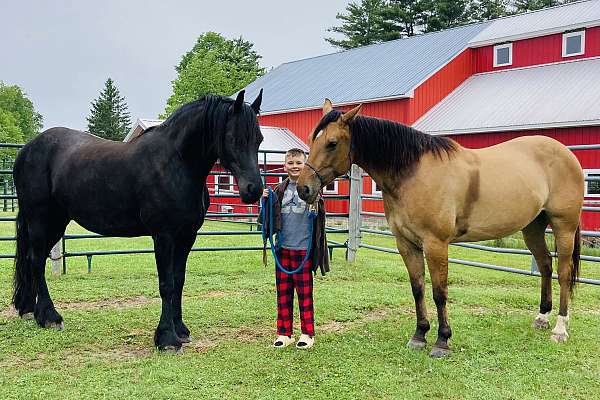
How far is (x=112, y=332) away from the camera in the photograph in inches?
175

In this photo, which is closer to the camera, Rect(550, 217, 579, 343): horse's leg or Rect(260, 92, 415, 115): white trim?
Rect(550, 217, 579, 343): horse's leg

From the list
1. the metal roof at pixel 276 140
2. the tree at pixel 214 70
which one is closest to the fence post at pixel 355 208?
the metal roof at pixel 276 140

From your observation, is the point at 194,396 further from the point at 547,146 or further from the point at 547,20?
the point at 547,20

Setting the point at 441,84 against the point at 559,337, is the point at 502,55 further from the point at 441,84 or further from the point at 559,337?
the point at 559,337

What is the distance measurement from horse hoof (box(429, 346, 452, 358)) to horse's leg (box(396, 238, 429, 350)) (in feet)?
0.62

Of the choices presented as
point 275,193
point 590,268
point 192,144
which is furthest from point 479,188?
point 590,268

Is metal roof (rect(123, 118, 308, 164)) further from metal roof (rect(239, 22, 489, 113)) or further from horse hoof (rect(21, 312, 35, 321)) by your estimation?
horse hoof (rect(21, 312, 35, 321))

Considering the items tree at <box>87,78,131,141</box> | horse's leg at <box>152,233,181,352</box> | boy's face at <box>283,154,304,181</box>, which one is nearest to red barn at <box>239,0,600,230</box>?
boy's face at <box>283,154,304,181</box>

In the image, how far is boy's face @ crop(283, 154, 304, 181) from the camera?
13.0ft

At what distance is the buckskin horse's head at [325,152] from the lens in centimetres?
368

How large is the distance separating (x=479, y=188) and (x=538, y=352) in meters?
1.28

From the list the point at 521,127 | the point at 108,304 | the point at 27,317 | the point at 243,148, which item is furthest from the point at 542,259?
the point at 521,127

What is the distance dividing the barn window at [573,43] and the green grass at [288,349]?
1245 centimetres

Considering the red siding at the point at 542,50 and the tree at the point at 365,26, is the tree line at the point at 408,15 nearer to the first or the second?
the tree at the point at 365,26
